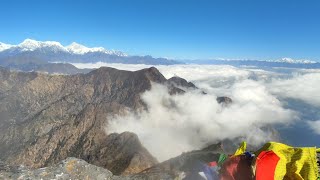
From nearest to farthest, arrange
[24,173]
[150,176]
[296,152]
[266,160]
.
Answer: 1. [266,160]
2. [296,152]
3. [24,173]
4. [150,176]

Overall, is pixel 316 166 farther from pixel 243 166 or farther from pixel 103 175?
pixel 103 175

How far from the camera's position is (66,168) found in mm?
18672

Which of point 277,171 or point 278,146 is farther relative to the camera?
point 278,146

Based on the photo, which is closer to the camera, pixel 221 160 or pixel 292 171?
pixel 292 171

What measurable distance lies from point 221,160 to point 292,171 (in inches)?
112

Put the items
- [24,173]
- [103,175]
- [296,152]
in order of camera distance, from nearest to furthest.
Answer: [296,152], [24,173], [103,175]

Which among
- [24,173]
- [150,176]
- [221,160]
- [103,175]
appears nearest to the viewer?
[221,160]

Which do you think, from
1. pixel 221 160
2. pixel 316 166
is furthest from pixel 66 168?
pixel 316 166

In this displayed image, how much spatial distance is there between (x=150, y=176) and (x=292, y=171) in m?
14.2

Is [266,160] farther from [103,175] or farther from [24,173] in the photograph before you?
[24,173]

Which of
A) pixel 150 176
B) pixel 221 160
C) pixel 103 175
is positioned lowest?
pixel 150 176

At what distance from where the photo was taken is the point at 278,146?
14.4m

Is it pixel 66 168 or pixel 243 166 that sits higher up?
pixel 243 166

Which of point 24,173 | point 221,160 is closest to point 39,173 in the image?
point 24,173
